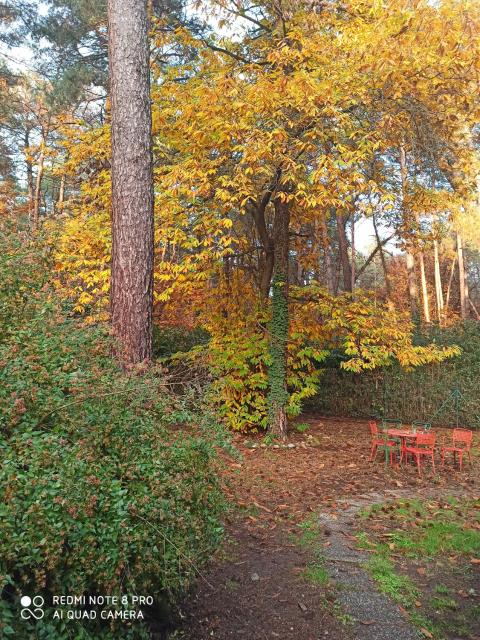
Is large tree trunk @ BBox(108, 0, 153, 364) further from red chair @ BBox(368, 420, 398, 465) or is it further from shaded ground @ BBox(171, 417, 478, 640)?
red chair @ BBox(368, 420, 398, 465)

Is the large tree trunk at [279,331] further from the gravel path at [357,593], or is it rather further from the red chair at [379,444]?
the gravel path at [357,593]

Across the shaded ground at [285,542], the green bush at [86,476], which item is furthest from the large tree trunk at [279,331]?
the green bush at [86,476]

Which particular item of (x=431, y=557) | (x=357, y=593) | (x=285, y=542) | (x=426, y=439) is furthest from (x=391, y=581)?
(x=426, y=439)

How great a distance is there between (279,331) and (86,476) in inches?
299

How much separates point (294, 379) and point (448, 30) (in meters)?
6.44

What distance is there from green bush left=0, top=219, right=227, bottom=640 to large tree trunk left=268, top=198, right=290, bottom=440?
20.7ft

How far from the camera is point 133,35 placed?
196 inches

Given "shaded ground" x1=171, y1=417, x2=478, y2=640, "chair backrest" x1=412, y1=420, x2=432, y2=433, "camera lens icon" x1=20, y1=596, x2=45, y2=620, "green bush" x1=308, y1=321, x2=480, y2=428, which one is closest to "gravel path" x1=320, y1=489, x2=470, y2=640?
"shaded ground" x1=171, y1=417, x2=478, y2=640

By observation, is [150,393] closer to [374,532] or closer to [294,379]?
[374,532]

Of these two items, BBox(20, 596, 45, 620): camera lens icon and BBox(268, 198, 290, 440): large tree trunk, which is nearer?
BBox(20, 596, 45, 620): camera lens icon

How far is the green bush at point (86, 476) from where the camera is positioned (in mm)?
2277

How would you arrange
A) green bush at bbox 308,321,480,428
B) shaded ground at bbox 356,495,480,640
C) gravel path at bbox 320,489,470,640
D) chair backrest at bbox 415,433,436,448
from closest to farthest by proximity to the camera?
gravel path at bbox 320,489,470,640, shaded ground at bbox 356,495,480,640, chair backrest at bbox 415,433,436,448, green bush at bbox 308,321,480,428

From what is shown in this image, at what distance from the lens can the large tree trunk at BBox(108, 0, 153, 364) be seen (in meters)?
4.80

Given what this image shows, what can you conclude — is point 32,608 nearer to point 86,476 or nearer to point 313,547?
point 86,476
